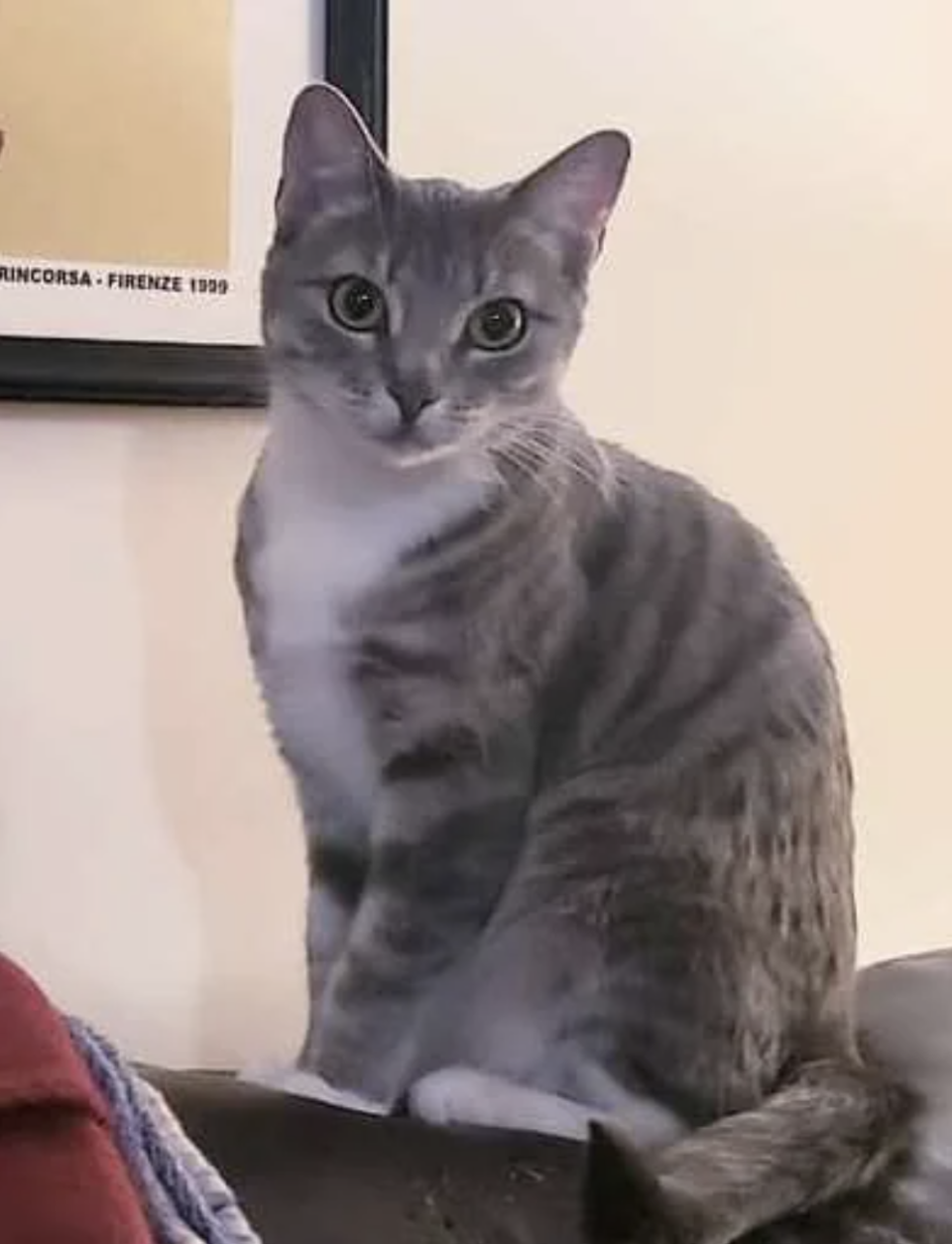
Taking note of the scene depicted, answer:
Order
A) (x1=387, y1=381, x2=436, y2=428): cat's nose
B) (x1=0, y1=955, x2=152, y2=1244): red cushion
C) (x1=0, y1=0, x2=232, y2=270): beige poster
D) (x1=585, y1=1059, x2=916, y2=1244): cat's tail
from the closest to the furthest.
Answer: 1. (x1=0, y1=955, x2=152, y2=1244): red cushion
2. (x1=585, y1=1059, x2=916, y2=1244): cat's tail
3. (x1=387, y1=381, x2=436, y2=428): cat's nose
4. (x1=0, y1=0, x2=232, y2=270): beige poster

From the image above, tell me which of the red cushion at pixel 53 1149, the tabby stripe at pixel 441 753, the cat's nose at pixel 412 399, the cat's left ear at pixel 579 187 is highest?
the cat's left ear at pixel 579 187

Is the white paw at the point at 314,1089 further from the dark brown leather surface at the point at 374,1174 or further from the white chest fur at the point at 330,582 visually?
the white chest fur at the point at 330,582

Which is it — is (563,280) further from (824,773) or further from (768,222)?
(768,222)

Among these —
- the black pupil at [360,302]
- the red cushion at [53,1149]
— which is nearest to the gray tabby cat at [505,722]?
the black pupil at [360,302]

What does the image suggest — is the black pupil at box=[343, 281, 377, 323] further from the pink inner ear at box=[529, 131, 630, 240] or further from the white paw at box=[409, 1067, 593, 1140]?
the white paw at box=[409, 1067, 593, 1140]

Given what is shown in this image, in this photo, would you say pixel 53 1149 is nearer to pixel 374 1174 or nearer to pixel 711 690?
pixel 374 1174

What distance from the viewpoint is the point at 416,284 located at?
3.50ft

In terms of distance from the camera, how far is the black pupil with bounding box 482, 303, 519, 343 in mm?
1073

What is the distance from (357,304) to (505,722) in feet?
0.66

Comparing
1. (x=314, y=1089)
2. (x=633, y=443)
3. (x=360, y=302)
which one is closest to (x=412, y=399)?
(x=360, y=302)

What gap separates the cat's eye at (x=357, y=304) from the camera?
3.50 ft

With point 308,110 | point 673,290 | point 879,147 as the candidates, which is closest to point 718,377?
point 673,290

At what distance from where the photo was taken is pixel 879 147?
60.9 inches

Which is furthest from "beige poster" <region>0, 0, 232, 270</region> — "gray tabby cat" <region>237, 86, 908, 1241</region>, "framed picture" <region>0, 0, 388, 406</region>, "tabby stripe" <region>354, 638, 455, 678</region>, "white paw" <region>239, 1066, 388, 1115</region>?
"white paw" <region>239, 1066, 388, 1115</region>
